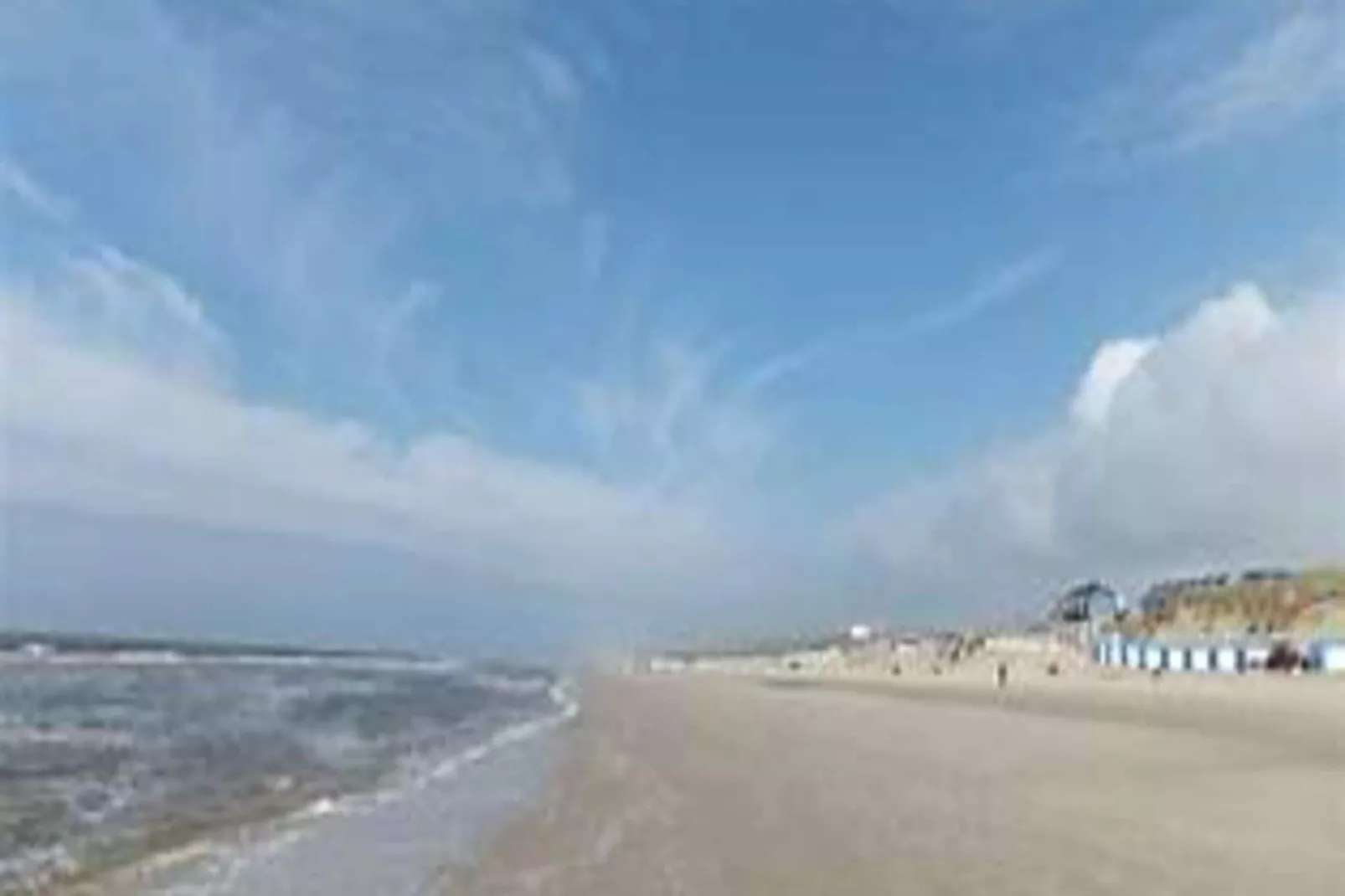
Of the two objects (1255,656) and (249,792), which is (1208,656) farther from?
(249,792)

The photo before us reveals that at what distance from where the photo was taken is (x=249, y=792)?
25000mm

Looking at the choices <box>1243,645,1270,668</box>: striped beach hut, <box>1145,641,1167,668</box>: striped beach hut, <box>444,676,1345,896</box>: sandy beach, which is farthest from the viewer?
<box>1145,641,1167,668</box>: striped beach hut

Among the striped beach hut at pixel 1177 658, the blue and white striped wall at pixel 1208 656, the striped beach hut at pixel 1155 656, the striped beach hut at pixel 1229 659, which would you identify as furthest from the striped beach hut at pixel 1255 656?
the striped beach hut at pixel 1155 656

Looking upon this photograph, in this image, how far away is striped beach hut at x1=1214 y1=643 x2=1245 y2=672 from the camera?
7772 centimetres

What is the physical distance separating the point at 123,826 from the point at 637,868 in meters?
7.72

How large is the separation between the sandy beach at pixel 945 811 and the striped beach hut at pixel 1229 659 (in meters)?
34.9

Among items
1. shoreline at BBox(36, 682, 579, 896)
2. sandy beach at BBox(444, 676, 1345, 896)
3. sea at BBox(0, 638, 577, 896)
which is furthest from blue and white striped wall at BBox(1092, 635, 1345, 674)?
shoreline at BBox(36, 682, 579, 896)

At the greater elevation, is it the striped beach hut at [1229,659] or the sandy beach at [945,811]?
the striped beach hut at [1229,659]

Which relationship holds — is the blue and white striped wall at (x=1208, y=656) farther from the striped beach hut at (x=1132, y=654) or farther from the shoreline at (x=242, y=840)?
the shoreline at (x=242, y=840)

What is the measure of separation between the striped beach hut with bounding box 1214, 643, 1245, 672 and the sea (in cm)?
3730

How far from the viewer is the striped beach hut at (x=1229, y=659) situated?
77.7 m

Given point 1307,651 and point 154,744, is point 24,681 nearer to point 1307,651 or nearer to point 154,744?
point 154,744

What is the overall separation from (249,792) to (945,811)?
10.4 meters

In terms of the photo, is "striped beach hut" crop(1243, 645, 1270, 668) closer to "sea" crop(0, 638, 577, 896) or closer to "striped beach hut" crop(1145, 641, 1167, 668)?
"striped beach hut" crop(1145, 641, 1167, 668)
